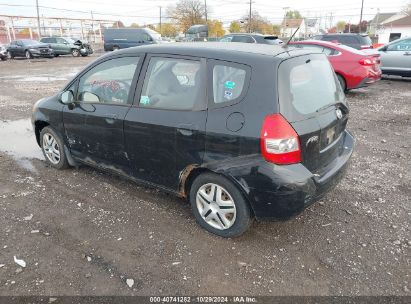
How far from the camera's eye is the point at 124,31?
2975 cm

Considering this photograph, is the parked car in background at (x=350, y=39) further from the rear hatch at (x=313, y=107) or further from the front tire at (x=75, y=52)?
the front tire at (x=75, y=52)

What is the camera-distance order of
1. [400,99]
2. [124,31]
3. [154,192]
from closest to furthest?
[154,192], [400,99], [124,31]

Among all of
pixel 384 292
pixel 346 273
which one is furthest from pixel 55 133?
pixel 384 292

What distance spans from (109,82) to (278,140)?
217 cm

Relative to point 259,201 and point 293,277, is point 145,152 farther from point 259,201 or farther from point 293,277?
point 293,277

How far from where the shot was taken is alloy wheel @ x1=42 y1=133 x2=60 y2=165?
15.7 feet

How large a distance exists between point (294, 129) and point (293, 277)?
1.17m

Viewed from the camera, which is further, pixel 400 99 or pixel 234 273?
pixel 400 99

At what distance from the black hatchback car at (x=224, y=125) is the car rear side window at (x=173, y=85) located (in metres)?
0.01

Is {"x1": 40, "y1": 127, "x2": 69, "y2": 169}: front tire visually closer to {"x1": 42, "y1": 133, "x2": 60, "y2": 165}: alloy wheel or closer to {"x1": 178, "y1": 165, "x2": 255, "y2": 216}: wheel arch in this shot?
{"x1": 42, "y1": 133, "x2": 60, "y2": 165}: alloy wheel

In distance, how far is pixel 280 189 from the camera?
2.79 meters

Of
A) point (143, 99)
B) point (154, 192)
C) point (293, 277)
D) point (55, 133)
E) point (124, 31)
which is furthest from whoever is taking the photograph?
point (124, 31)

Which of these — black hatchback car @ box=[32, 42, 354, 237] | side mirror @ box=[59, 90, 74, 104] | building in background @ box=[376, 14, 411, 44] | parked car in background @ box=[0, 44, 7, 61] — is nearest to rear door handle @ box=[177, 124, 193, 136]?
black hatchback car @ box=[32, 42, 354, 237]

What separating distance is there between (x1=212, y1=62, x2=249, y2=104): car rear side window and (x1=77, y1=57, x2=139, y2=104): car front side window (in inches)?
40.6
